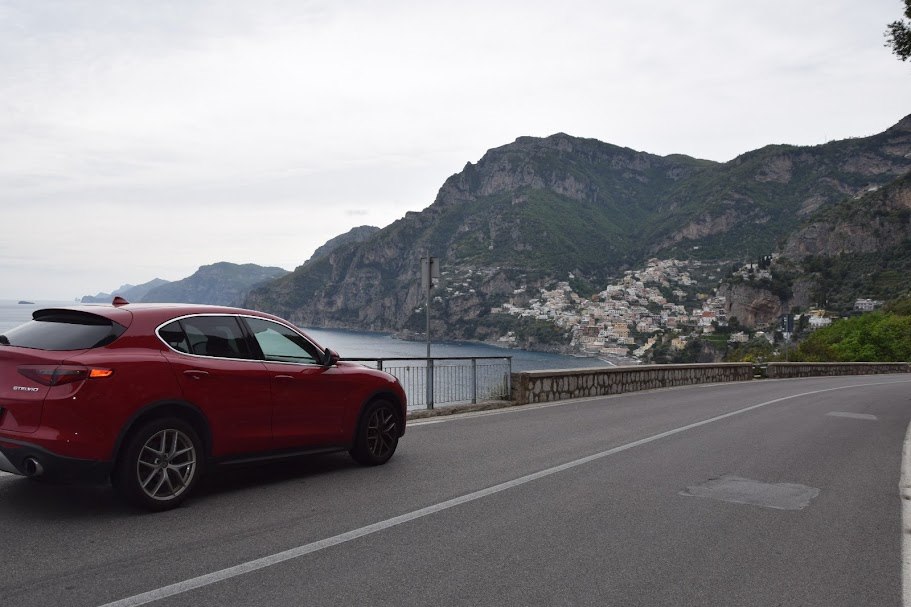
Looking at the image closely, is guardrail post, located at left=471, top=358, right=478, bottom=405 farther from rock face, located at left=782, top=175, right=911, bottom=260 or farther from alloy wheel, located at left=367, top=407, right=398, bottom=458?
rock face, located at left=782, top=175, right=911, bottom=260

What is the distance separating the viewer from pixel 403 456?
799cm

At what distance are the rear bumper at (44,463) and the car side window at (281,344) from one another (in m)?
1.81

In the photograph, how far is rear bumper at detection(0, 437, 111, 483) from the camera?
4723 mm

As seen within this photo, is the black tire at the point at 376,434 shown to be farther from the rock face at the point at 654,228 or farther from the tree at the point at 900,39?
the rock face at the point at 654,228

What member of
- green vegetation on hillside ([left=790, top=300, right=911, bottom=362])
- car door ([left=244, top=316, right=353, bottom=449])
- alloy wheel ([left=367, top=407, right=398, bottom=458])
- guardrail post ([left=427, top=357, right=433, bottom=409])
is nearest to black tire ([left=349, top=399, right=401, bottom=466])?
alloy wheel ([left=367, top=407, right=398, bottom=458])

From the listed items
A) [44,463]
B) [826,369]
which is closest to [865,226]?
[826,369]

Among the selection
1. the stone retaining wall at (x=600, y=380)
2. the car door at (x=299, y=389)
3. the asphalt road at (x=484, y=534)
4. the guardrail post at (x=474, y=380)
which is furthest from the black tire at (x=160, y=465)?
the stone retaining wall at (x=600, y=380)

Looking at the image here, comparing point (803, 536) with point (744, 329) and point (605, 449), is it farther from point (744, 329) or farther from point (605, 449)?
point (744, 329)

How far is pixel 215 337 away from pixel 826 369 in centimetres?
4205

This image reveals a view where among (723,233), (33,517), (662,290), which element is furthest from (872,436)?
(723,233)

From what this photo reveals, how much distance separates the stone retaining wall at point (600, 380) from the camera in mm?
14984

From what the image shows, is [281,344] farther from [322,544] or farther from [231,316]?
[322,544]

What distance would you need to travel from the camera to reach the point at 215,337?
19.5 feet

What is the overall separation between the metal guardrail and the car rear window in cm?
534
